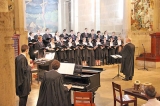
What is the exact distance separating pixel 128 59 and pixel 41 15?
9387 mm

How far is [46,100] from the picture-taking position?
470cm

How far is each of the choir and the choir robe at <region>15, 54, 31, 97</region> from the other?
552 centimetres

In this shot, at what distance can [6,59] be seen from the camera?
16.0 feet

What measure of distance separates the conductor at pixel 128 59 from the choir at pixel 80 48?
3.04m

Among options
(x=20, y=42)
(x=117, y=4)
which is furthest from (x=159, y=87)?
(x=117, y=4)

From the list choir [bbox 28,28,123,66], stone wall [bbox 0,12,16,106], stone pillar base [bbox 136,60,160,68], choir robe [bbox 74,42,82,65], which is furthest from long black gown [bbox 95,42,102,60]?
A: stone wall [bbox 0,12,16,106]

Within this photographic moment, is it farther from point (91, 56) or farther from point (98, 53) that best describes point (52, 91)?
point (98, 53)

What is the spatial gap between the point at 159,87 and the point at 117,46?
5.28 meters

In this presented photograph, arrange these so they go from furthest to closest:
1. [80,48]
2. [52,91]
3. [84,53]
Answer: [84,53] < [80,48] < [52,91]

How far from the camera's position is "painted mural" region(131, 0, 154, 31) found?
14633 mm

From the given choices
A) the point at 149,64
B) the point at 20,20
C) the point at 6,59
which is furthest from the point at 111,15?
the point at 6,59

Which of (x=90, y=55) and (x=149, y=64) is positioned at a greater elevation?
(x=90, y=55)

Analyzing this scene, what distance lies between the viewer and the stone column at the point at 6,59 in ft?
15.8

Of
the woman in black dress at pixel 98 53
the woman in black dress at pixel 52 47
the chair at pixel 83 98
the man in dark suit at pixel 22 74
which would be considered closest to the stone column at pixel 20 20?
the woman in black dress at pixel 52 47
